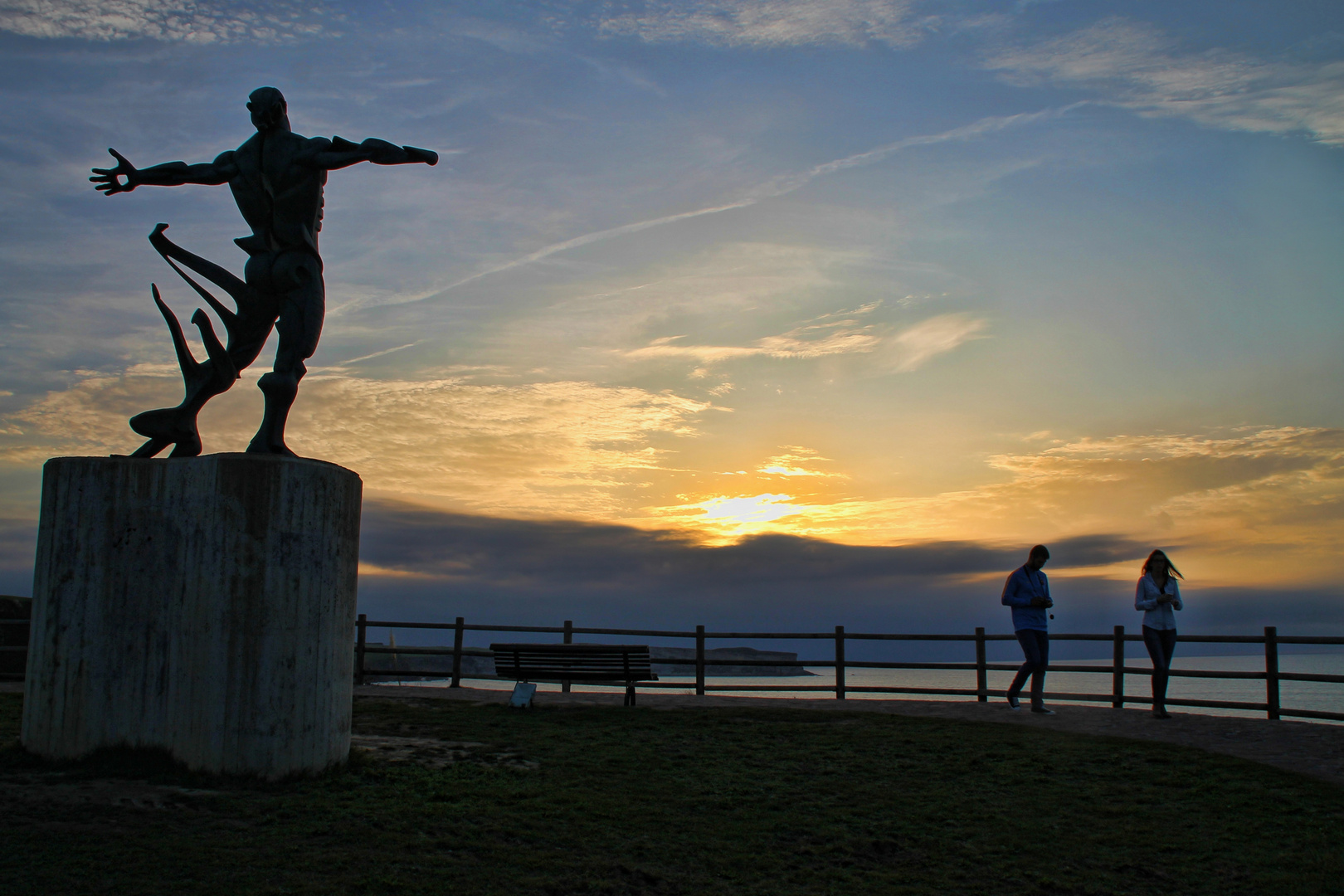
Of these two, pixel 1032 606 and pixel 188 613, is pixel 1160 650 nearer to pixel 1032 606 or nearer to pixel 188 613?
pixel 1032 606

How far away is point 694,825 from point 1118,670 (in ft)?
25.6

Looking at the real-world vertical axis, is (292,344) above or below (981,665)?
above

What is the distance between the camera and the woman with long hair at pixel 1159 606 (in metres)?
10.1

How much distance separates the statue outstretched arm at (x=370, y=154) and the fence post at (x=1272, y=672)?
10.3m

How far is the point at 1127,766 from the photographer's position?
784 cm

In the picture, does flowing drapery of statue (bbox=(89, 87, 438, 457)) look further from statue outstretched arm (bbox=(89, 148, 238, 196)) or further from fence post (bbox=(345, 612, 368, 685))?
fence post (bbox=(345, 612, 368, 685))

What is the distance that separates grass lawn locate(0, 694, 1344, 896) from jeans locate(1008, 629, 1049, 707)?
2.18m

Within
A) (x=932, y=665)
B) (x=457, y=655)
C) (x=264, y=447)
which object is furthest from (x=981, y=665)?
(x=264, y=447)

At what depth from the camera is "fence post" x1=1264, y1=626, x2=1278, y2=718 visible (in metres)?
10.8

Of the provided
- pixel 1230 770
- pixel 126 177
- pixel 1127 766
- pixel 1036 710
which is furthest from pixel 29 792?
pixel 1036 710

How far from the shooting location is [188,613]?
608 centimetres

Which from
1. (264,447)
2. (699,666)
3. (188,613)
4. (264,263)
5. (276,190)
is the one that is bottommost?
(699,666)

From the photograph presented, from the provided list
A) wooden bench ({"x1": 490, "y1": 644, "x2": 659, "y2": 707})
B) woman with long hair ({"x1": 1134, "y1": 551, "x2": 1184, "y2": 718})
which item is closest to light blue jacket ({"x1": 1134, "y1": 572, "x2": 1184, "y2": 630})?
woman with long hair ({"x1": 1134, "y1": 551, "x2": 1184, "y2": 718})

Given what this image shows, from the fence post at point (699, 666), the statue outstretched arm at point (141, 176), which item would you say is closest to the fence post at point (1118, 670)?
the fence post at point (699, 666)
